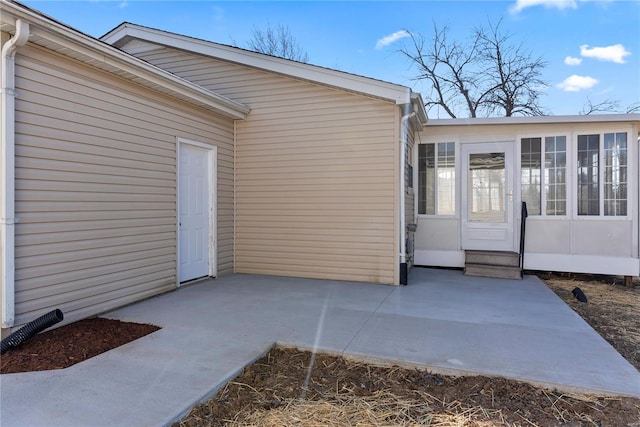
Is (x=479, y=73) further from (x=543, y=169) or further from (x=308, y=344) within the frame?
(x=308, y=344)

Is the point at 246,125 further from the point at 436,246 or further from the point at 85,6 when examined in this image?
the point at 436,246

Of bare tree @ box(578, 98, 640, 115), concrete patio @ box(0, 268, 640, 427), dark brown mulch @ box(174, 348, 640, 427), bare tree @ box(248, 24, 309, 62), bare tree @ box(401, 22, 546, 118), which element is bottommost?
dark brown mulch @ box(174, 348, 640, 427)

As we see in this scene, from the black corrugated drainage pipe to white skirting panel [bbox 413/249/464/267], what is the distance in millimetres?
5841

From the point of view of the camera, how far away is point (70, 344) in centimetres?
324

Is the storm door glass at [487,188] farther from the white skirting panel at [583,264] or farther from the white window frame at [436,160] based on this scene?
the white skirting panel at [583,264]

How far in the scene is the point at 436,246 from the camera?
7.27 meters

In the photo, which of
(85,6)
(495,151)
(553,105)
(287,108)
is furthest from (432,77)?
(85,6)

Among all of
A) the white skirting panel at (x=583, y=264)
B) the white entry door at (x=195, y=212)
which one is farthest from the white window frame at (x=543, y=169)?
the white entry door at (x=195, y=212)

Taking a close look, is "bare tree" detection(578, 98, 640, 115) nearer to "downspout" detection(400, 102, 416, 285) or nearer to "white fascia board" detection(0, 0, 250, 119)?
"downspout" detection(400, 102, 416, 285)

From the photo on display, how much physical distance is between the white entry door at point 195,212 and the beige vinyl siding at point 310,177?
0.68m

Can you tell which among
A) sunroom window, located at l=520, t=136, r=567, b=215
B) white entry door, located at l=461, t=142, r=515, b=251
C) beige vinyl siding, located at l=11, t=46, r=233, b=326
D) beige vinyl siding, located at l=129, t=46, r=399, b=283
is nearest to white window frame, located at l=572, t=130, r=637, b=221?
sunroom window, located at l=520, t=136, r=567, b=215

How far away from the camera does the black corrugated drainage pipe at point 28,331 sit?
3.05 meters

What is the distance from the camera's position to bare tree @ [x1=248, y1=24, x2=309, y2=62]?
17.1m

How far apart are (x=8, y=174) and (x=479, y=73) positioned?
55.4 feet
